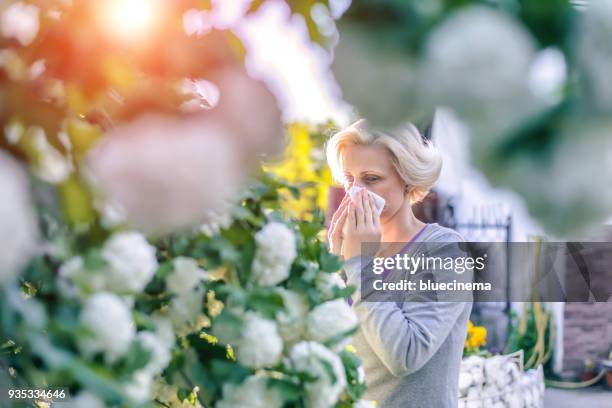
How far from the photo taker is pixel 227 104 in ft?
1.49

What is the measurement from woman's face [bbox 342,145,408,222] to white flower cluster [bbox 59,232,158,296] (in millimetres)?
1401

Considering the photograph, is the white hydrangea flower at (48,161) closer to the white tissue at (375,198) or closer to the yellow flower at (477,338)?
the white tissue at (375,198)

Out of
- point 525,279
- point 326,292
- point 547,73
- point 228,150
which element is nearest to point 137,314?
point 326,292

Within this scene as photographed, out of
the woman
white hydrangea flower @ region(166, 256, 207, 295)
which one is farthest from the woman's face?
white hydrangea flower @ region(166, 256, 207, 295)

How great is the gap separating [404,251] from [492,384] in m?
1.98

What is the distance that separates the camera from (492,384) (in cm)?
372

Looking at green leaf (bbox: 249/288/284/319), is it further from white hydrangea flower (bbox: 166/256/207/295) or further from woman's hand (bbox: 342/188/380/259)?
woman's hand (bbox: 342/188/380/259)

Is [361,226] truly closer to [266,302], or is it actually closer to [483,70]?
[266,302]

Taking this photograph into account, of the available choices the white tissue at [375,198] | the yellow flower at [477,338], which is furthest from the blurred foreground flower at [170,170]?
the yellow flower at [477,338]

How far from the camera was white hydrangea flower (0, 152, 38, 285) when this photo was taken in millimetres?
424

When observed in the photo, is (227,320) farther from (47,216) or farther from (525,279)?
(525,279)

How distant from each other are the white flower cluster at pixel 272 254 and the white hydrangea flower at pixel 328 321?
0.26ft

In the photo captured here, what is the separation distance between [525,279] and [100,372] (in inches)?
148

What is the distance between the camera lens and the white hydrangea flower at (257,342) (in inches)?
31.1
